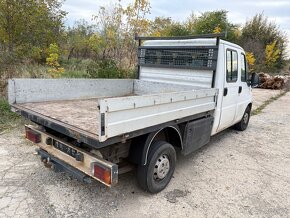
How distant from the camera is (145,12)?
10.6m

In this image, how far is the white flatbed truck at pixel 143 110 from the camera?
2707 mm

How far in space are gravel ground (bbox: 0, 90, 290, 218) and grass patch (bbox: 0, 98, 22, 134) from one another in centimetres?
62

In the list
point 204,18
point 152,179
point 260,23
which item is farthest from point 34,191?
Result: point 260,23

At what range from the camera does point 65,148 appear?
323 centimetres

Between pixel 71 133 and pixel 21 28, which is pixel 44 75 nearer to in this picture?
pixel 21 28

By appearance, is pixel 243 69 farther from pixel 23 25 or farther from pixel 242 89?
pixel 23 25

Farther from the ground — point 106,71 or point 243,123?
point 106,71

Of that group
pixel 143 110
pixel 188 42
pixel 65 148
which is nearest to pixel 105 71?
pixel 188 42

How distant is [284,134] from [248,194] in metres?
4.01

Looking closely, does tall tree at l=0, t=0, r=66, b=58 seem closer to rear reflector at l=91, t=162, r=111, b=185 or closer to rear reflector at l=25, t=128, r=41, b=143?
rear reflector at l=25, t=128, r=41, b=143

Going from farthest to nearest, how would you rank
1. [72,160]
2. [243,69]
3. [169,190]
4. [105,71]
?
[105,71], [243,69], [169,190], [72,160]

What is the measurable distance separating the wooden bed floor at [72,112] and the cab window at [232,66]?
2.60 meters

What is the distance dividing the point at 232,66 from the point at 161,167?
8.75ft

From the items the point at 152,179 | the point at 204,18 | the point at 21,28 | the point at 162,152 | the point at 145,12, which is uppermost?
the point at 204,18
